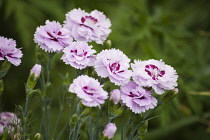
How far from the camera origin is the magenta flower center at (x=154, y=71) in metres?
0.54

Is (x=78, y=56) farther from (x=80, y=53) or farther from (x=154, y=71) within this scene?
(x=154, y=71)

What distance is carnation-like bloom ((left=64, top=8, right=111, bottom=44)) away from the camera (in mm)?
587

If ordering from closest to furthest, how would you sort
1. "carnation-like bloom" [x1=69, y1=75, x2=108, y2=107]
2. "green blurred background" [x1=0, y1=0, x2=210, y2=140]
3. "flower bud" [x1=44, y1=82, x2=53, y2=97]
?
"carnation-like bloom" [x1=69, y1=75, x2=108, y2=107] < "flower bud" [x1=44, y1=82, x2=53, y2=97] < "green blurred background" [x1=0, y1=0, x2=210, y2=140]

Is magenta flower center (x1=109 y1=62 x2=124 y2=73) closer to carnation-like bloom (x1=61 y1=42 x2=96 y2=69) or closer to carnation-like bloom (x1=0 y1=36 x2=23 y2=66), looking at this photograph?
carnation-like bloom (x1=61 y1=42 x2=96 y2=69)

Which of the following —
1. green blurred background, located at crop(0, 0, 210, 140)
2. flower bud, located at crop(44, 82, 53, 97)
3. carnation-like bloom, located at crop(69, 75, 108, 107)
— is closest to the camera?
carnation-like bloom, located at crop(69, 75, 108, 107)

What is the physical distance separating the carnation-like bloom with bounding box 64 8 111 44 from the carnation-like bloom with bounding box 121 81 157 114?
0.37 ft

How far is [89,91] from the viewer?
490 mm

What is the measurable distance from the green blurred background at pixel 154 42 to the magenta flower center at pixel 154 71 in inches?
16.8

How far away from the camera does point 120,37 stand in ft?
3.62

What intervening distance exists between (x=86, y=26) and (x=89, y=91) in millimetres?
149

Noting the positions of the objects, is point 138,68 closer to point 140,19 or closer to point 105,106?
point 105,106

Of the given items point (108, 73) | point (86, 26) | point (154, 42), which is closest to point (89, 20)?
point (86, 26)

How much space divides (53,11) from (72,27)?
605 millimetres

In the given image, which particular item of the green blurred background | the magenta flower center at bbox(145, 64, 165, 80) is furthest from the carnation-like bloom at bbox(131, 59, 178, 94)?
the green blurred background
